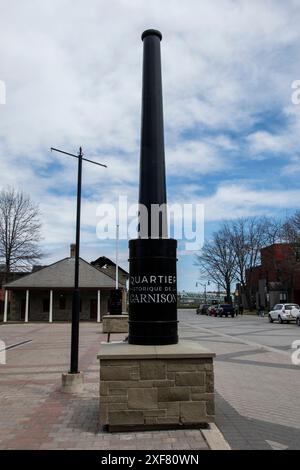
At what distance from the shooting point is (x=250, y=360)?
13.5 meters

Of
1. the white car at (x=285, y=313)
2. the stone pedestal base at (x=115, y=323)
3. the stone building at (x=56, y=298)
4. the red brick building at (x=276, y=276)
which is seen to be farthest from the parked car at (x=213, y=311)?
the stone pedestal base at (x=115, y=323)

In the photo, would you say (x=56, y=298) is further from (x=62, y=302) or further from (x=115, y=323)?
(x=115, y=323)

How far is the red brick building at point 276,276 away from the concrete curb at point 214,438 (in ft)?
139

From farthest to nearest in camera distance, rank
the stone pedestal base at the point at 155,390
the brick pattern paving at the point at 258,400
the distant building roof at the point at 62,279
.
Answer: the distant building roof at the point at 62,279
the stone pedestal base at the point at 155,390
the brick pattern paving at the point at 258,400

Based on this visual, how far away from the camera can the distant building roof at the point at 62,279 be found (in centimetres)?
Result: 4138

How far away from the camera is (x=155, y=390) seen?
618 centimetres

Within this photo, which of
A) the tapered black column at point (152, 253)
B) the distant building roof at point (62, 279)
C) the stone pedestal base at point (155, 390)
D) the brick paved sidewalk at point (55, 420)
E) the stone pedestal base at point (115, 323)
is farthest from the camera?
the distant building roof at point (62, 279)

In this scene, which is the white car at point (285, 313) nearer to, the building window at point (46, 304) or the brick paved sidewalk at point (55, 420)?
the building window at point (46, 304)

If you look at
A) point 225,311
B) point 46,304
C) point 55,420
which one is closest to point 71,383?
point 55,420

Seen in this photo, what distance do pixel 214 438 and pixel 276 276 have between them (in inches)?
2270

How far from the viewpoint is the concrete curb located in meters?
5.24

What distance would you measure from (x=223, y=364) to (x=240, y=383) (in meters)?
2.85

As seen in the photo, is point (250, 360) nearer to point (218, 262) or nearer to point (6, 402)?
point (6, 402)

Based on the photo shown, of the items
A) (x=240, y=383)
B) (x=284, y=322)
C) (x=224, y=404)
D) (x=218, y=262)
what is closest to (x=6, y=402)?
(x=224, y=404)
